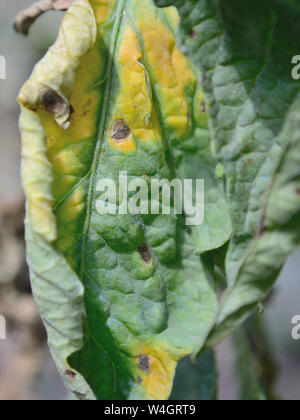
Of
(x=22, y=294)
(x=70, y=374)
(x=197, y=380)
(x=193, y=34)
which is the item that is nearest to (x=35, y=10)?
(x=193, y=34)

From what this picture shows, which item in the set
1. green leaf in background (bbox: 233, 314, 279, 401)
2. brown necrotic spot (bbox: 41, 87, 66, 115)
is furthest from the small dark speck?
green leaf in background (bbox: 233, 314, 279, 401)

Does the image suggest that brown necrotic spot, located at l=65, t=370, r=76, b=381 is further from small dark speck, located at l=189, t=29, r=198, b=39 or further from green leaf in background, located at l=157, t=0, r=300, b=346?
small dark speck, located at l=189, t=29, r=198, b=39

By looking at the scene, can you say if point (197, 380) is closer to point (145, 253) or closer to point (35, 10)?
point (145, 253)

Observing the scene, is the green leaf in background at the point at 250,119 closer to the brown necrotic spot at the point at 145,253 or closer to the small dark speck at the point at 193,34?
the small dark speck at the point at 193,34

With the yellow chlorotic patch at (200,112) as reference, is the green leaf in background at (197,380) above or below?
below

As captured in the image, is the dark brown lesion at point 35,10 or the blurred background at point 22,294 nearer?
the dark brown lesion at point 35,10

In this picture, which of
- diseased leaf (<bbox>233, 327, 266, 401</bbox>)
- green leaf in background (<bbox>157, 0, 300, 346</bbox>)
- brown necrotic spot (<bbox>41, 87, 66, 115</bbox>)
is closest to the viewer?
green leaf in background (<bbox>157, 0, 300, 346</bbox>)

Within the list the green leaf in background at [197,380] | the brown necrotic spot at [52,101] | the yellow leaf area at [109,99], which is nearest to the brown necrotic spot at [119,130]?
the yellow leaf area at [109,99]
